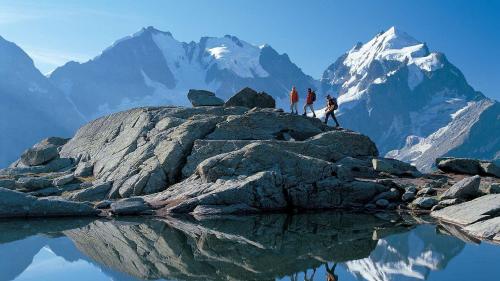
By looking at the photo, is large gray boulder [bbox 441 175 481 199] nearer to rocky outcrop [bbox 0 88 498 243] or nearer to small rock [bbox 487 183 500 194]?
rocky outcrop [bbox 0 88 498 243]

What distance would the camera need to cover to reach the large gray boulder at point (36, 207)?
1280 inches

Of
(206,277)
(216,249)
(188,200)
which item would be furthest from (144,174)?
(206,277)

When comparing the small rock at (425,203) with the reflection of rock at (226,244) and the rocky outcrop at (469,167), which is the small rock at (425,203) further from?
the rocky outcrop at (469,167)

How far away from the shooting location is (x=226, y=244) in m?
22.7

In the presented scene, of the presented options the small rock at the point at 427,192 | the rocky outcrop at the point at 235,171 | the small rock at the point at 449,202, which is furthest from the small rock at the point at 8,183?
the small rock at the point at 449,202

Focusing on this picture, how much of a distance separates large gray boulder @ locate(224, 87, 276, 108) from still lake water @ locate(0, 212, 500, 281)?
26.8 metres

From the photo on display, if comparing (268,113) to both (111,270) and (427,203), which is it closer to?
(427,203)

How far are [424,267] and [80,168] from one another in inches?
1502

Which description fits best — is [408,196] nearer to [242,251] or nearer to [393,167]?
[393,167]

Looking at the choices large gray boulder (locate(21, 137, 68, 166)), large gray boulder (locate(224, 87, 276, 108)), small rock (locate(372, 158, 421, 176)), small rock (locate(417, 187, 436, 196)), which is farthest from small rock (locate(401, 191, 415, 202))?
large gray boulder (locate(21, 137, 68, 166))

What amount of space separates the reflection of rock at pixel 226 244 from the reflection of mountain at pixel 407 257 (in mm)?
838

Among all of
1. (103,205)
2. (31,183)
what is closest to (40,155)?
(31,183)

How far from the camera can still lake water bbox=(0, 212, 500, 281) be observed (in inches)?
717

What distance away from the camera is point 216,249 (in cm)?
2167
